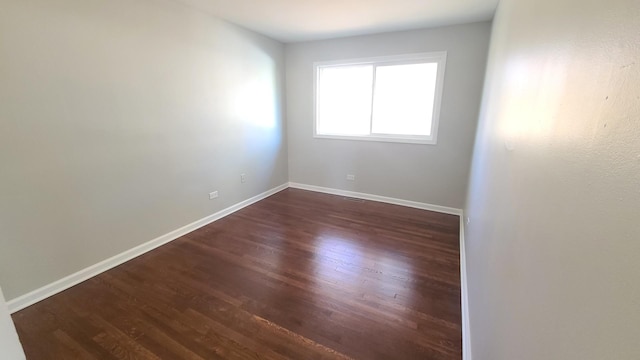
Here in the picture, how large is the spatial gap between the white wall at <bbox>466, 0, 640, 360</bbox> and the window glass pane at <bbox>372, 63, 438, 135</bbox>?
269 centimetres

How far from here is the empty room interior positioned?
53 centimetres

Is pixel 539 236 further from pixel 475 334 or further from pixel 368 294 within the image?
pixel 368 294

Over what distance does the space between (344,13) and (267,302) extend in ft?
9.73

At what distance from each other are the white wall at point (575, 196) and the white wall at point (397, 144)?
2580mm

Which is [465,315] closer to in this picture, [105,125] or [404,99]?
[404,99]

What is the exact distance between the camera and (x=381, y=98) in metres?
3.91

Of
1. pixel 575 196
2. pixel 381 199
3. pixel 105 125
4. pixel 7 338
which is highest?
pixel 105 125

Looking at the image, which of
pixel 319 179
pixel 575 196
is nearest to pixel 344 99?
pixel 319 179

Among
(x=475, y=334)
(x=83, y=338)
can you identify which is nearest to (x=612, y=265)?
(x=475, y=334)

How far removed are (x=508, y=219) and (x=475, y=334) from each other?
798mm

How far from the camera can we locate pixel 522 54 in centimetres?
120

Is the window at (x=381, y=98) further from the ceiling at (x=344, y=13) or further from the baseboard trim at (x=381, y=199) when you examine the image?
the baseboard trim at (x=381, y=199)

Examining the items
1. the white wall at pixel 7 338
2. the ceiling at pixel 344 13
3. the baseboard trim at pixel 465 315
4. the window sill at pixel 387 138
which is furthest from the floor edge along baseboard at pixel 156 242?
the ceiling at pixel 344 13

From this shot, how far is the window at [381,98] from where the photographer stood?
358 centimetres
